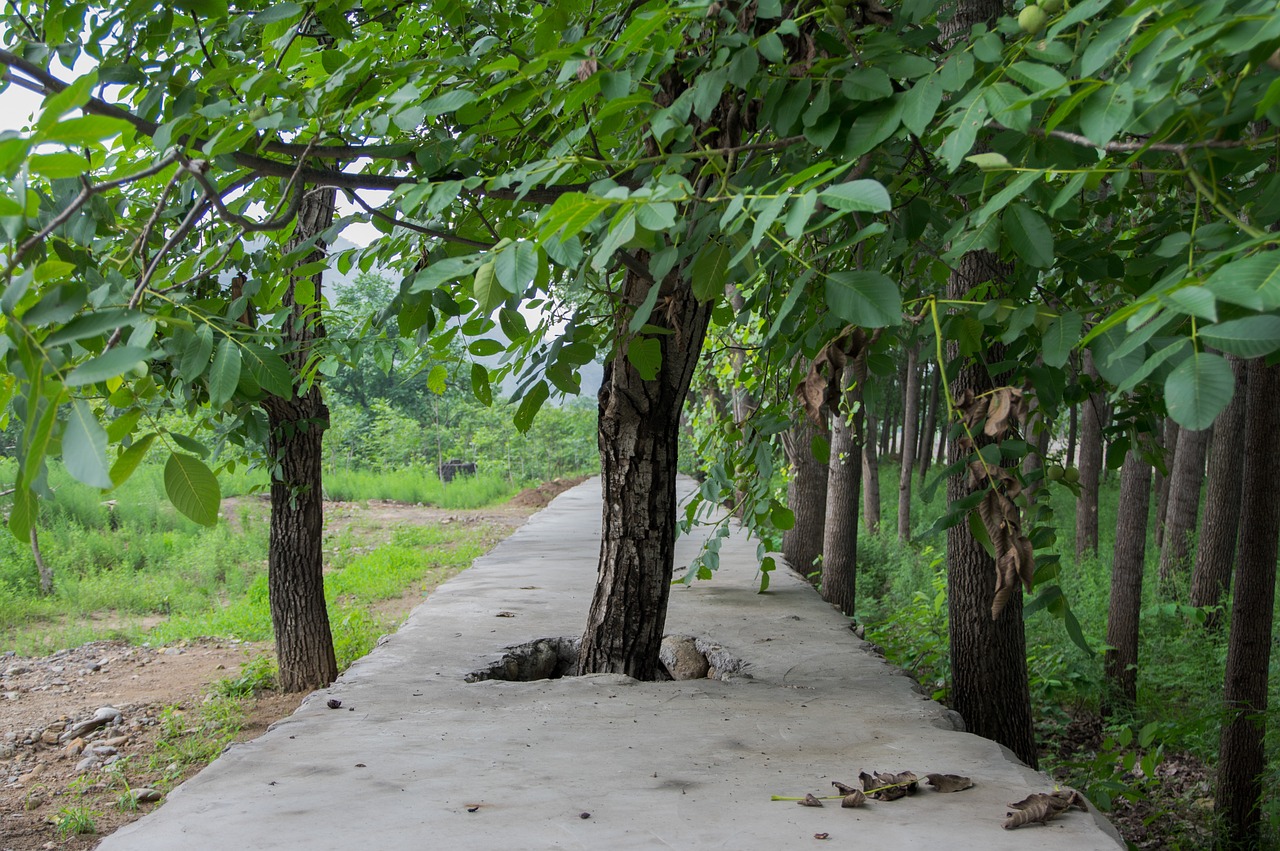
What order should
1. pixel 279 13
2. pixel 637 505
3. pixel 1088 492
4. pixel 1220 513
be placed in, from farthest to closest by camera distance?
pixel 1088 492
pixel 1220 513
pixel 637 505
pixel 279 13

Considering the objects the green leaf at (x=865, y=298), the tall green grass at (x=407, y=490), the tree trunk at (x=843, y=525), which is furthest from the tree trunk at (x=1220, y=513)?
the tall green grass at (x=407, y=490)

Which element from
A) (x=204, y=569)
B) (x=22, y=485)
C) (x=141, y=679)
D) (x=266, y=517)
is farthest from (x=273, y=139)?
(x=266, y=517)

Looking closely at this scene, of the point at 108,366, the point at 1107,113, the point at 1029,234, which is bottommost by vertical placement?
the point at 108,366

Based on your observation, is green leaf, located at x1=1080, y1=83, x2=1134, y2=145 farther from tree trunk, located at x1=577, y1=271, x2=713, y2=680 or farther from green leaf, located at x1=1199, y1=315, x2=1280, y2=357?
tree trunk, located at x1=577, y1=271, x2=713, y2=680

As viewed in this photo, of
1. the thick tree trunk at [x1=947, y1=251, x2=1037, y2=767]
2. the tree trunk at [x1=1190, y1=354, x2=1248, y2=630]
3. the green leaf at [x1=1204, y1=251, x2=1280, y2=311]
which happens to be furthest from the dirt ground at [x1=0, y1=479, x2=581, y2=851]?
the tree trunk at [x1=1190, y1=354, x2=1248, y2=630]

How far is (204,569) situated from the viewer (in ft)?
36.1

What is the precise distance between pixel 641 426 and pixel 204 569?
351 inches

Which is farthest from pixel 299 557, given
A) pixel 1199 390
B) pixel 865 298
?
pixel 1199 390

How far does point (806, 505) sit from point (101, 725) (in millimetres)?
5601

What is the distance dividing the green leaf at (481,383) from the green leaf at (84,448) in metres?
1.53

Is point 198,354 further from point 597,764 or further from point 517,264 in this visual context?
point 597,764

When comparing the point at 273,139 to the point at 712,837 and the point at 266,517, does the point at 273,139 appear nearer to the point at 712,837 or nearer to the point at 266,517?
the point at 712,837

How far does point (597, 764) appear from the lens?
3.00m

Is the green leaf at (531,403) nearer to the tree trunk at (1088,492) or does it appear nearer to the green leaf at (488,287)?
the green leaf at (488,287)
